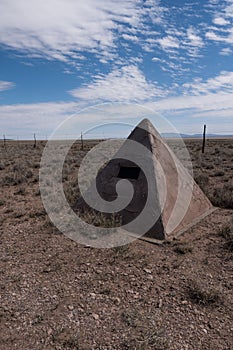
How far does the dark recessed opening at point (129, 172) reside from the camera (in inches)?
243

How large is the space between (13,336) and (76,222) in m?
3.05

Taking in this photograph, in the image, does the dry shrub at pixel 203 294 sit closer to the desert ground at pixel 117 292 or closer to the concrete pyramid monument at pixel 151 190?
the desert ground at pixel 117 292

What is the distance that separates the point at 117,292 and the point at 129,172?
3.08 metres

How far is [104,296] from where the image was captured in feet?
11.9

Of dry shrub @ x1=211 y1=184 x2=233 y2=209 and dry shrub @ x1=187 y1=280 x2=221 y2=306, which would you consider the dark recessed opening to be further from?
dry shrub @ x1=187 y1=280 x2=221 y2=306

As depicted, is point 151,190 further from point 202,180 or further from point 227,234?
point 202,180

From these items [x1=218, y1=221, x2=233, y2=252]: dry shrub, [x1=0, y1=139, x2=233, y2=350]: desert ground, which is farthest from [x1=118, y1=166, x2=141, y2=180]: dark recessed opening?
[x1=218, y1=221, x2=233, y2=252]: dry shrub

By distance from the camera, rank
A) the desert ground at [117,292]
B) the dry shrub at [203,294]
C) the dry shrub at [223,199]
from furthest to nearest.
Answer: the dry shrub at [223,199] < the dry shrub at [203,294] < the desert ground at [117,292]

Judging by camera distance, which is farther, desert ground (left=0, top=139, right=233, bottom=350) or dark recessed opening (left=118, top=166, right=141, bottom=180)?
dark recessed opening (left=118, top=166, right=141, bottom=180)

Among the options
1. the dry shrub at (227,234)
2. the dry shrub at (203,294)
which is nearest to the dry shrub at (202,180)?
the dry shrub at (227,234)

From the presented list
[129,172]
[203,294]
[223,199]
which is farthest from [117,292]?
[223,199]

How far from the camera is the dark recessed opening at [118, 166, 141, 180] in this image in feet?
20.3

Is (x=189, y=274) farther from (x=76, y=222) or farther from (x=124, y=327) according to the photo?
(x=76, y=222)

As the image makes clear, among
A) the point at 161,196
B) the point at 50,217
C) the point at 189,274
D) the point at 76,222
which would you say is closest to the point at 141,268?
the point at 189,274
